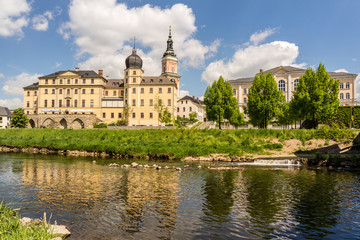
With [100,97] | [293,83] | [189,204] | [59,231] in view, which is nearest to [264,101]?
[293,83]

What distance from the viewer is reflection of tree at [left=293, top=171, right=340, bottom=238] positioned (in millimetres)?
8295

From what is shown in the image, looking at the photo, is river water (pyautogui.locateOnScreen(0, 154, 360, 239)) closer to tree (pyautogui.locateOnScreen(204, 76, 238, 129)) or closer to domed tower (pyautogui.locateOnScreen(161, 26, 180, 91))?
tree (pyautogui.locateOnScreen(204, 76, 238, 129))

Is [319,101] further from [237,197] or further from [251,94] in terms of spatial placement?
[237,197]

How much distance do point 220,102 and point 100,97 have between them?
35.1 m

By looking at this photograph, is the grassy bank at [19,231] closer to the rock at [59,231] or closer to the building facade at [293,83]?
the rock at [59,231]

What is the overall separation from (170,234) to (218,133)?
98.6ft

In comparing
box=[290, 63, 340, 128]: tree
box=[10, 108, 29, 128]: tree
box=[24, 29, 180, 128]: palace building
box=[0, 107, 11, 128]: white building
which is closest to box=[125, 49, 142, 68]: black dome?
box=[24, 29, 180, 128]: palace building

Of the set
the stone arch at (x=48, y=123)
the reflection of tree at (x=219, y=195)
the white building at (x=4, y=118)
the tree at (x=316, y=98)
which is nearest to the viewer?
the reflection of tree at (x=219, y=195)

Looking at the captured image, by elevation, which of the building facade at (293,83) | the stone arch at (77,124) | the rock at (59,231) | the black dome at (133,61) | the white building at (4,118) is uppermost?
the black dome at (133,61)

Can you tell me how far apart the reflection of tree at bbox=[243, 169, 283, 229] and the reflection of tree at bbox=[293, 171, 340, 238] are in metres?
0.87

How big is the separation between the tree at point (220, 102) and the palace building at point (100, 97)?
56.6 feet

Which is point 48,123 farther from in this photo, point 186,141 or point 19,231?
point 19,231

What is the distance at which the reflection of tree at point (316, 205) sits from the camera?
8295mm

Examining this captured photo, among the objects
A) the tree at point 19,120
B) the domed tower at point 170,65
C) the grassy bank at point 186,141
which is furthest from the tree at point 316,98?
the tree at point 19,120
